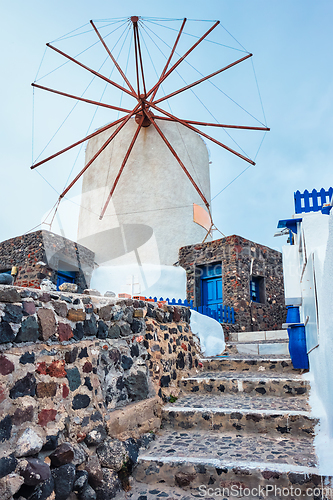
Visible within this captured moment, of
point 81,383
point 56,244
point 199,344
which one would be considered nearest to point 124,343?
point 81,383

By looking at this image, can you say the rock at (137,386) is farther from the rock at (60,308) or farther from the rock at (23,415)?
the rock at (23,415)

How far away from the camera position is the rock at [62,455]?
5.44 feet

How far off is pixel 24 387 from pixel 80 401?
0.41 meters

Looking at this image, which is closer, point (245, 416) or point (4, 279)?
point (4, 279)

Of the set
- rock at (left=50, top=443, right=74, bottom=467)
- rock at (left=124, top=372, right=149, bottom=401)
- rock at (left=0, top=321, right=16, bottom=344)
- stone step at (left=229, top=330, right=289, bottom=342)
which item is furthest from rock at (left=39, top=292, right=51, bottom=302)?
stone step at (left=229, top=330, right=289, bottom=342)

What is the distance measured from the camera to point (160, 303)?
336 cm

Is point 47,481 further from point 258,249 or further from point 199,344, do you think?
point 258,249

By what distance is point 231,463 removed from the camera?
1976 mm

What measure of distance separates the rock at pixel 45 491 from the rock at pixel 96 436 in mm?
330

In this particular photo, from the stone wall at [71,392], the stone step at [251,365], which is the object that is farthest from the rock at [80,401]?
the stone step at [251,365]

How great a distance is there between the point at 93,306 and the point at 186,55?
11.9 meters

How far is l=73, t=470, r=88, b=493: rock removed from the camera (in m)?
1.72

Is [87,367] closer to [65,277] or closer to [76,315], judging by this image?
[76,315]

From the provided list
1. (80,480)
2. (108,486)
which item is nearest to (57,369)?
(80,480)
